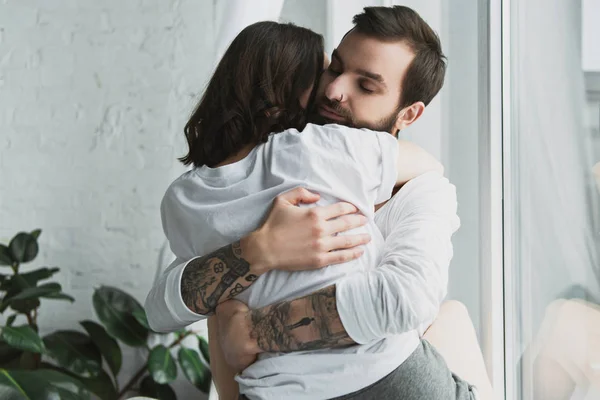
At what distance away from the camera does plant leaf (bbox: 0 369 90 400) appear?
7.04 feet

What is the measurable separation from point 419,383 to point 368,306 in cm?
18

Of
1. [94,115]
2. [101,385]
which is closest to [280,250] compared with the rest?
[101,385]

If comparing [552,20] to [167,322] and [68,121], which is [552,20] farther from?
[68,121]

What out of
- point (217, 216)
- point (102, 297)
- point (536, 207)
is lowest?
point (102, 297)

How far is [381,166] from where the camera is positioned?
124cm

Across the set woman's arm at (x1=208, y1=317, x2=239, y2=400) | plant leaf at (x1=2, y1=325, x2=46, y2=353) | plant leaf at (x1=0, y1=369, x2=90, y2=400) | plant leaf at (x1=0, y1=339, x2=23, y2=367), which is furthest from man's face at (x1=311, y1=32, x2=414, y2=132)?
plant leaf at (x1=0, y1=339, x2=23, y2=367)

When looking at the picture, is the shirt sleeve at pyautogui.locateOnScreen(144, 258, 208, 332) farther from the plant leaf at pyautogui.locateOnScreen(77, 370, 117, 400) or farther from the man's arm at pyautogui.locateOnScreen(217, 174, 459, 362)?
the plant leaf at pyautogui.locateOnScreen(77, 370, 117, 400)

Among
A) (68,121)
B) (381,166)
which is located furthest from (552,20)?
(68,121)

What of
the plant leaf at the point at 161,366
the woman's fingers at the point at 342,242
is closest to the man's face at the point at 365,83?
the woman's fingers at the point at 342,242

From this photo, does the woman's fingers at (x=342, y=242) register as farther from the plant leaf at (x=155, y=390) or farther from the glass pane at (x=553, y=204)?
the plant leaf at (x=155, y=390)

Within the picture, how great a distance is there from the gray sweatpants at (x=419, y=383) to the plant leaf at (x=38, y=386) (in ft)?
3.83

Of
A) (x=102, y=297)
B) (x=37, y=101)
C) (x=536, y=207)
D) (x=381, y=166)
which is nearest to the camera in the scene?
(x=381, y=166)

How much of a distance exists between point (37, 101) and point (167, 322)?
2151 millimetres

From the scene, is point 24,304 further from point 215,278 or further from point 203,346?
point 215,278
